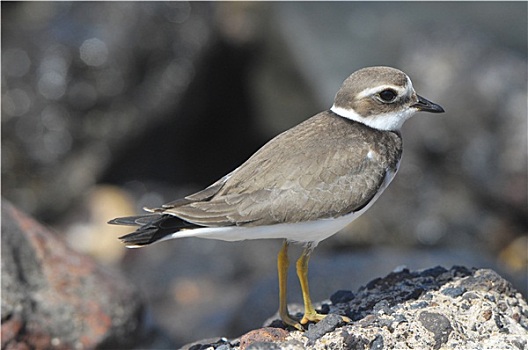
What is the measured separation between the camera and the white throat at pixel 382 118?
7.09 metres

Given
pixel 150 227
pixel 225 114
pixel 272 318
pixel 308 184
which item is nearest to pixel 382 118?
pixel 308 184

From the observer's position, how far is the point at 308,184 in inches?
258

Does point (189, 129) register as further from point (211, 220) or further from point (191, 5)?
point (211, 220)

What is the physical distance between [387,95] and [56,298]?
3.86 metres

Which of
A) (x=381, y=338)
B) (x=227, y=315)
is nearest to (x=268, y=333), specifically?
(x=381, y=338)

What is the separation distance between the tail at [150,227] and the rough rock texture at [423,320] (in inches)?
34.2

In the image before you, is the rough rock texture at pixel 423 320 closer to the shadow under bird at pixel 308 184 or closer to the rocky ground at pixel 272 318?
the rocky ground at pixel 272 318

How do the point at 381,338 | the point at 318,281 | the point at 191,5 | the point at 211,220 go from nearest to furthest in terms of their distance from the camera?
the point at 381,338 < the point at 211,220 < the point at 318,281 < the point at 191,5

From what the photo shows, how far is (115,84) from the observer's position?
1501 cm

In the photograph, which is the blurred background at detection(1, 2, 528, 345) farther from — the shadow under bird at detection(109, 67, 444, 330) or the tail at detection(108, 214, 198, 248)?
the tail at detection(108, 214, 198, 248)

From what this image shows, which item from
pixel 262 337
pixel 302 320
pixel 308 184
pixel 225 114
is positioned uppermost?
pixel 308 184

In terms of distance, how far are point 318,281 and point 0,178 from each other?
740 centimetres

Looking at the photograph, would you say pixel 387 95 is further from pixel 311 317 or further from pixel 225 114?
pixel 225 114

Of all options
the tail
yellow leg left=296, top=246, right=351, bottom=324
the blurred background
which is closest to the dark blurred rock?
the tail
